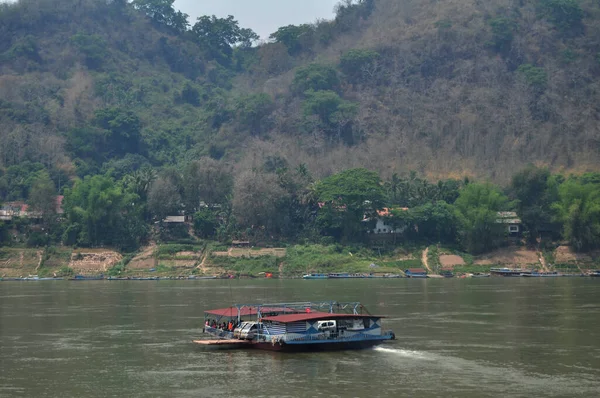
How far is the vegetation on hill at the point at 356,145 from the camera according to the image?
12762 centimetres

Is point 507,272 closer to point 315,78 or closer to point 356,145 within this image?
point 356,145

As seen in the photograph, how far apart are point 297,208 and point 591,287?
169 ft

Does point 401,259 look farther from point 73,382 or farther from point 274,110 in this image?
point 73,382

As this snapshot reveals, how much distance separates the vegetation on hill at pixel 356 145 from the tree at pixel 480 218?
0.73 ft

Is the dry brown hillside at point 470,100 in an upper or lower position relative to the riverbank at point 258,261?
upper

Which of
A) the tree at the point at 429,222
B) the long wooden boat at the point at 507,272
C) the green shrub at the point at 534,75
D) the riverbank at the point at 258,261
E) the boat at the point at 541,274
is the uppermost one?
the green shrub at the point at 534,75

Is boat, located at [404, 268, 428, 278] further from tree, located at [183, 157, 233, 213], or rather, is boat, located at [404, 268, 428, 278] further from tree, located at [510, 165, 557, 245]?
tree, located at [183, 157, 233, 213]

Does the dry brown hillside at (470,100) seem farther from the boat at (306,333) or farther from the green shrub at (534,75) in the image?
the boat at (306,333)

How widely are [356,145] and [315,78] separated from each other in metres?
21.7

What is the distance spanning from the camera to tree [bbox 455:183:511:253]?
124 meters

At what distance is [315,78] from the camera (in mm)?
186250

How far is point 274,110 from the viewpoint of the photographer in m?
185

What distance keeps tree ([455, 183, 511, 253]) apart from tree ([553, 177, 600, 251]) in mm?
8319

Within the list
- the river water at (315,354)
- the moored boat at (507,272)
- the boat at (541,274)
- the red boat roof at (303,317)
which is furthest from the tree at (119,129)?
the red boat roof at (303,317)
